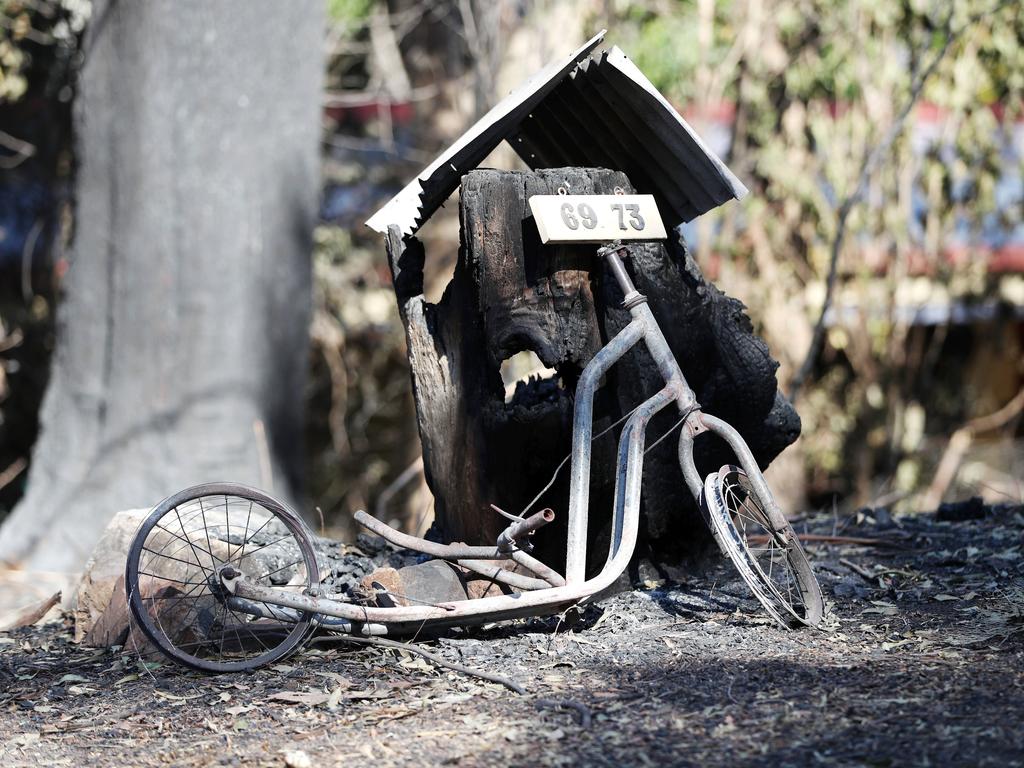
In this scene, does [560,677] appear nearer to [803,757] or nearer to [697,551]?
[803,757]

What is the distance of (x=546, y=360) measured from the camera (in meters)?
3.59

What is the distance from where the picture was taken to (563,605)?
326cm

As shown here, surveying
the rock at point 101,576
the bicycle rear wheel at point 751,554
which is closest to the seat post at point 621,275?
the bicycle rear wheel at point 751,554

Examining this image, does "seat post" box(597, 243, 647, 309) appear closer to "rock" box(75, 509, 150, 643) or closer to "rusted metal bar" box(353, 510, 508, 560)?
"rusted metal bar" box(353, 510, 508, 560)

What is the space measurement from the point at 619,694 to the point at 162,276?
3767mm

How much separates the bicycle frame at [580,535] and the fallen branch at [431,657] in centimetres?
3

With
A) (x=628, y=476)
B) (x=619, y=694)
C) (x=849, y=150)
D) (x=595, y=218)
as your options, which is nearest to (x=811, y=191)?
(x=849, y=150)

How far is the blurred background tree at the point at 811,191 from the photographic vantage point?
7.90 meters

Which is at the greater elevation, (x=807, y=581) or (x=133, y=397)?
(x=133, y=397)

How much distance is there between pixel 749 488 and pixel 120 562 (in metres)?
2.20

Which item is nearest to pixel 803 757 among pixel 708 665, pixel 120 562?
pixel 708 665

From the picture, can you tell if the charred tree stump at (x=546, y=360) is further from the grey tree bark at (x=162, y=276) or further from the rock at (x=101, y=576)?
the grey tree bark at (x=162, y=276)

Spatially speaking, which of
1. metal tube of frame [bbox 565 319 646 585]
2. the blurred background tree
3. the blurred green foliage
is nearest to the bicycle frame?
metal tube of frame [bbox 565 319 646 585]

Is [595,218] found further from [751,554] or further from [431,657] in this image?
[431,657]
